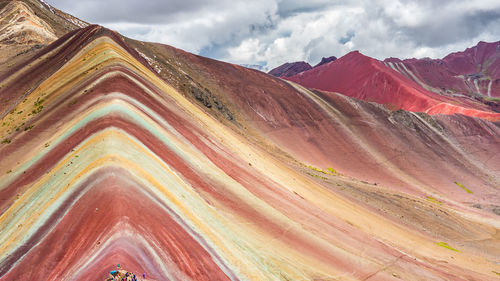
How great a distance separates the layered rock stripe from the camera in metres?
9.10

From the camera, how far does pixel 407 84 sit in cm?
11175

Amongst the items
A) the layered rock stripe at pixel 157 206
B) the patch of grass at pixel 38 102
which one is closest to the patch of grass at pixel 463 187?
the layered rock stripe at pixel 157 206

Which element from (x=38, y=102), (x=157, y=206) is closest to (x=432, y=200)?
(x=157, y=206)

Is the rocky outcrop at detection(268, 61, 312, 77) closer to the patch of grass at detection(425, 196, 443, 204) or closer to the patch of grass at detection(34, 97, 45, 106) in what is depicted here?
the patch of grass at detection(425, 196, 443, 204)

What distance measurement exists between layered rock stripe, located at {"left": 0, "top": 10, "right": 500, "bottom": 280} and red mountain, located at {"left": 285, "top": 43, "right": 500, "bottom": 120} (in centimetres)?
6850

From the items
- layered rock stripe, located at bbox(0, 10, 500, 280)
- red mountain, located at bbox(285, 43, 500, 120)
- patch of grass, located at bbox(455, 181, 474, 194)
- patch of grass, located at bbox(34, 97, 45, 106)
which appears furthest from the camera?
red mountain, located at bbox(285, 43, 500, 120)

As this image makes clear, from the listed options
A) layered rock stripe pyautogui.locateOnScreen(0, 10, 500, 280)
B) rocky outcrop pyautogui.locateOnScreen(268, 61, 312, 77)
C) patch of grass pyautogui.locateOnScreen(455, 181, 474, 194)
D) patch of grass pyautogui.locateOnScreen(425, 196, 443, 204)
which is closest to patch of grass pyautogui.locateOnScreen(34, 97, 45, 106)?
layered rock stripe pyautogui.locateOnScreen(0, 10, 500, 280)

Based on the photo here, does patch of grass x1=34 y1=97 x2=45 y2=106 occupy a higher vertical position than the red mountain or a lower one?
lower

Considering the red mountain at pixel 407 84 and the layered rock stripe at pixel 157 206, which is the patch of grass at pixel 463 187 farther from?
the red mountain at pixel 407 84

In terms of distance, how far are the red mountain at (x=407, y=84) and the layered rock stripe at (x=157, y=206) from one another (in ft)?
225

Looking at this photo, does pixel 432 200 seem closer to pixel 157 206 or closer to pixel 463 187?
pixel 463 187

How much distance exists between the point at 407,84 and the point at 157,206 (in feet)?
378

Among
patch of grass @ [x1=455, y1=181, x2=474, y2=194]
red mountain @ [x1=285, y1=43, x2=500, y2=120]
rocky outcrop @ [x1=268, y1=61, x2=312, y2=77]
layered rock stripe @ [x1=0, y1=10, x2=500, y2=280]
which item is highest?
rocky outcrop @ [x1=268, y1=61, x2=312, y2=77]

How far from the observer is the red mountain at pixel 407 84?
100688mm
